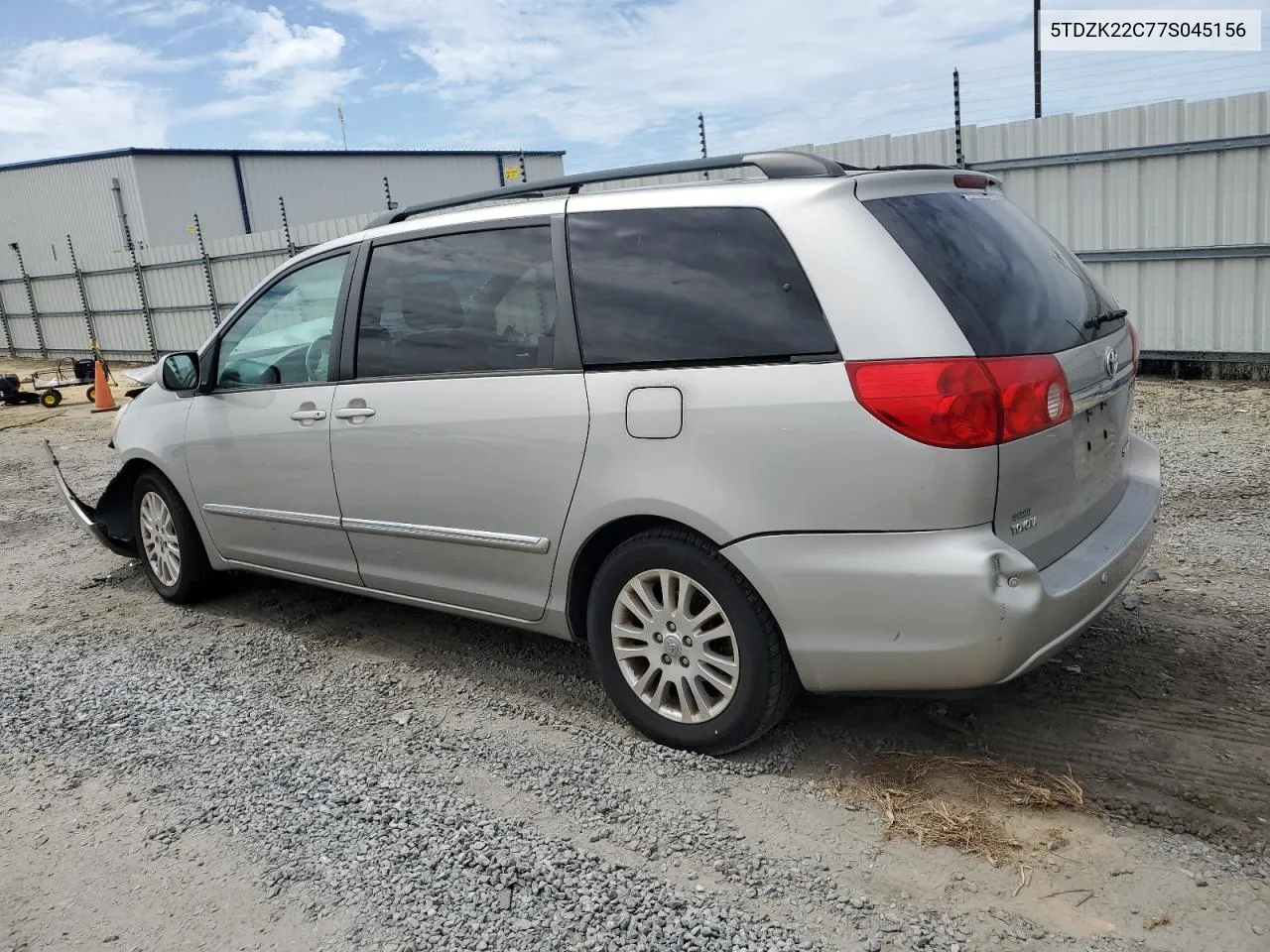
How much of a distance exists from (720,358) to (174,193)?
29.1 meters

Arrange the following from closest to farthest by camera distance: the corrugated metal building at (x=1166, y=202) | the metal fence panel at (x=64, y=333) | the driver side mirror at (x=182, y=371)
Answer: the driver side mirror at (x=182, y=371)
the corrugated metal building at (x=1166, y=202)
the metal fence panel at (x=64, y=333)

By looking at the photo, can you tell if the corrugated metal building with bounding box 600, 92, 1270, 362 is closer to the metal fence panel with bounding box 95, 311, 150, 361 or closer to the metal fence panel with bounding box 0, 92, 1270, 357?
the metal fence panel with bounding box 0, 92, 1270, 357

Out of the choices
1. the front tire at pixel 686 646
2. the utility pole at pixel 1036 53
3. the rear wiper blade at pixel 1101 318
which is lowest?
the front tire at pixel 686 646

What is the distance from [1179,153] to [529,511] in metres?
8.03

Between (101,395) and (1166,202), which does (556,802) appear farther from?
(101,395)

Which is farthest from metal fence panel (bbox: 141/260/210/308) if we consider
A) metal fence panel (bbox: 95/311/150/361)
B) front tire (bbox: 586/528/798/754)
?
front tire (bbox: 586/528/798/754)

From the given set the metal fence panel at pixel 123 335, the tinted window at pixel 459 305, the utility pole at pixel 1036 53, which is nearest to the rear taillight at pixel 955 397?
the tinted window at pixel 459 305

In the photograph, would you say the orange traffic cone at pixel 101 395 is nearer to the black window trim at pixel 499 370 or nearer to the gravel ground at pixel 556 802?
the gravel ground at pixel 556 802

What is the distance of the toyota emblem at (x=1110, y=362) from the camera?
3.08 metres

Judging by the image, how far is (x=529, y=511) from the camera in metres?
3.42

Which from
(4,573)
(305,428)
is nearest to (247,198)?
(4,573)

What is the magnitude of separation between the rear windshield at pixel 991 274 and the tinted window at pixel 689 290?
1.08 ft

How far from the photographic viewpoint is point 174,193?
27.9 metres

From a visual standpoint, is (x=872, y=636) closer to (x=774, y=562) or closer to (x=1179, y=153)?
(x=774, y=562)
